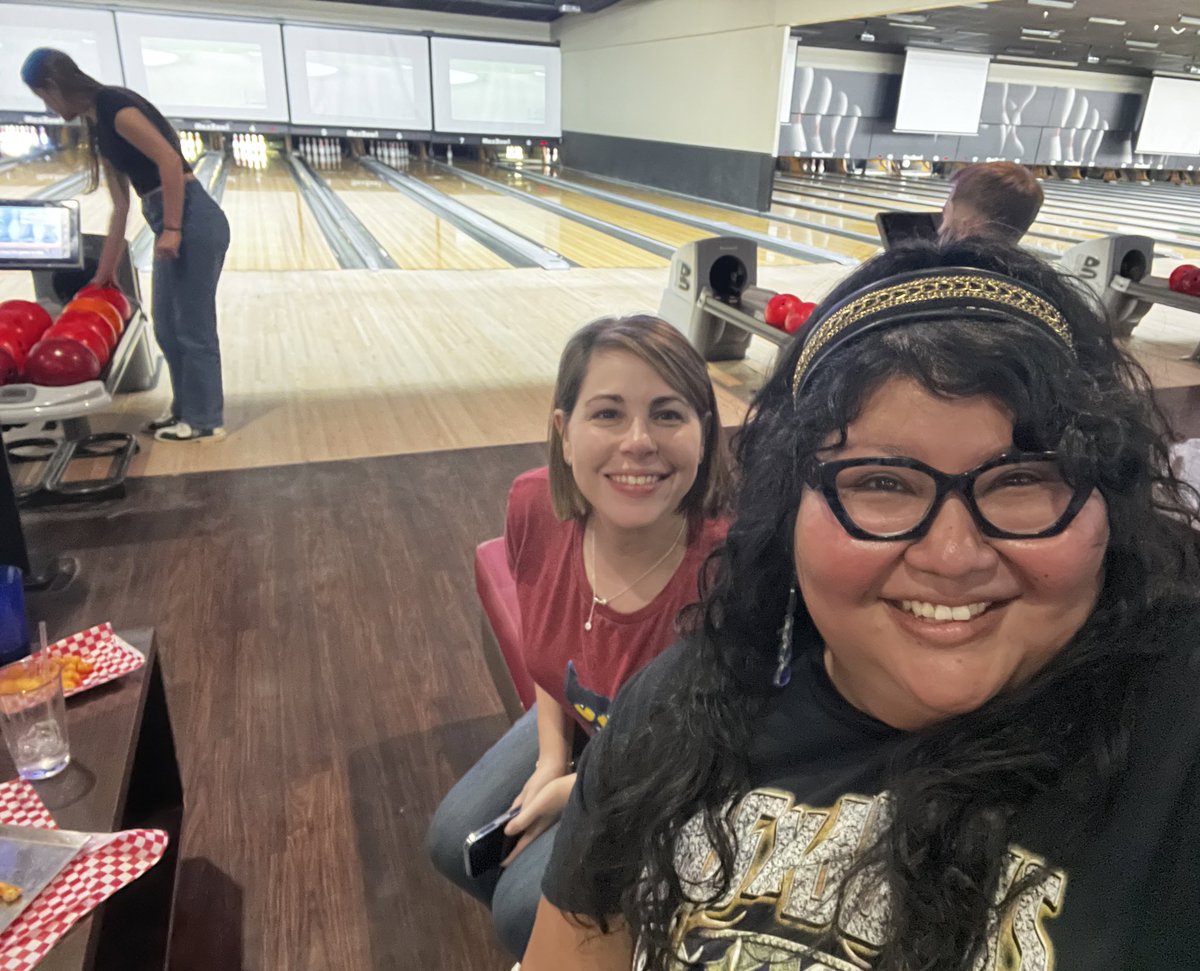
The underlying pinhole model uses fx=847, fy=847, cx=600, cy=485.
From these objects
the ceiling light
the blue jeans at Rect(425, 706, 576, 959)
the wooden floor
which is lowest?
the wooden floor

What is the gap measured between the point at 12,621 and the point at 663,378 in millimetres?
984

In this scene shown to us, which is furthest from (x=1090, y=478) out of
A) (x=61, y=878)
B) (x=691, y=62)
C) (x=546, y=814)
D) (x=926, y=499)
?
(x=691, y=62)

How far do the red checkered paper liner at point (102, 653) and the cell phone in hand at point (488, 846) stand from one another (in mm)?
553

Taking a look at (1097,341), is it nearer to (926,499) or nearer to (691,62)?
(926,499)

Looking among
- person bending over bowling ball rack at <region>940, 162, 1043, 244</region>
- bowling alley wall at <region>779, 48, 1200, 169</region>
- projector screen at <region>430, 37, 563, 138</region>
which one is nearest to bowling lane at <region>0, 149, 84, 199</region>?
projector screen at <region>430, 37, 563, 138</region>

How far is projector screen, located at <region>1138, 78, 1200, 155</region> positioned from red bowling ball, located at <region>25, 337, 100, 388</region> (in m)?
17.0

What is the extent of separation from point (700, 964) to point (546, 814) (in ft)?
2.10

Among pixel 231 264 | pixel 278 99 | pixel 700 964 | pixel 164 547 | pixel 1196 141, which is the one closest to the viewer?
pixel 700 964

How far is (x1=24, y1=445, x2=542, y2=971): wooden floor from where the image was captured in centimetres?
132

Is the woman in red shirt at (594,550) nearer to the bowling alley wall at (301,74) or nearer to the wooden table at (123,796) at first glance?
the wooden table at (123,796)

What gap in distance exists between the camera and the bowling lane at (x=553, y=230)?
255 inches

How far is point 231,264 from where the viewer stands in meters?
5.84

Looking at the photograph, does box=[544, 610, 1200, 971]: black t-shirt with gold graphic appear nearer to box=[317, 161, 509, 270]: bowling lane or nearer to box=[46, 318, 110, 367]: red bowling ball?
box=[46, 318, 110, 367]: red bowling ball

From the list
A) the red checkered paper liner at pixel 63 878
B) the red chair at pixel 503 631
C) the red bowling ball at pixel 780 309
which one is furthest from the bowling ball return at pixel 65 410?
the red bowling ball at pixel 780 309
